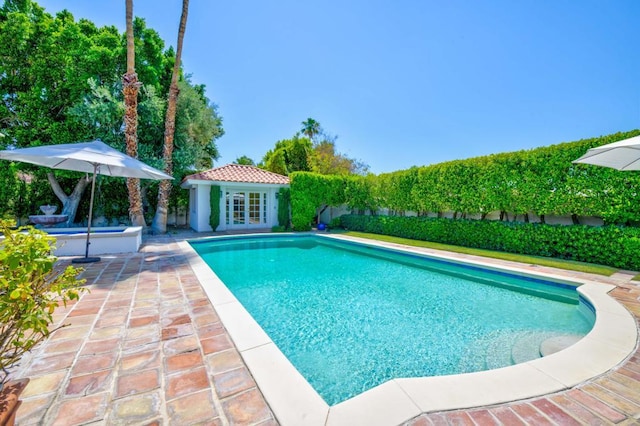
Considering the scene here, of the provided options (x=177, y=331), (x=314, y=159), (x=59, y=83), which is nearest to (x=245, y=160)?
(x=314, y=159)

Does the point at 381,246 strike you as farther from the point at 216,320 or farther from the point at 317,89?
the point at 317,89

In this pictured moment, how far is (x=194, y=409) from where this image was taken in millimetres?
2129

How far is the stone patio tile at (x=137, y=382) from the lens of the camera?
7.63 ft

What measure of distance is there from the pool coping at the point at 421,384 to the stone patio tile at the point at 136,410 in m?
0.84

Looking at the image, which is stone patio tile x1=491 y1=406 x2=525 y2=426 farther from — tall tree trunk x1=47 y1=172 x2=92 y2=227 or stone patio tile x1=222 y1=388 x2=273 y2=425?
tall tree trunk x1=47 y1=172 x2=92 y2=227

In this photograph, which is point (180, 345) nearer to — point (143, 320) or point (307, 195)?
point (143, 320)

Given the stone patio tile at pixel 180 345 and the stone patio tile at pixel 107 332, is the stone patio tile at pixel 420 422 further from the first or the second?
the stone patio tile at pixel 107 332

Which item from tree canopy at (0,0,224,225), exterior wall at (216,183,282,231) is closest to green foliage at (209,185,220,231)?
exterior wall at (216,183,282,231)

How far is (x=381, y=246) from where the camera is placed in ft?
36.6

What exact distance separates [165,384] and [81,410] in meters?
0.58

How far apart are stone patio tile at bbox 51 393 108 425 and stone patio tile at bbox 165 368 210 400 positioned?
0.46m

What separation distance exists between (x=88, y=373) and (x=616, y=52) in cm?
1625

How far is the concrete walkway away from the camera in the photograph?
2059 millimetres

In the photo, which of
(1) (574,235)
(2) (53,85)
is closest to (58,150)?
(2) (53,85)
